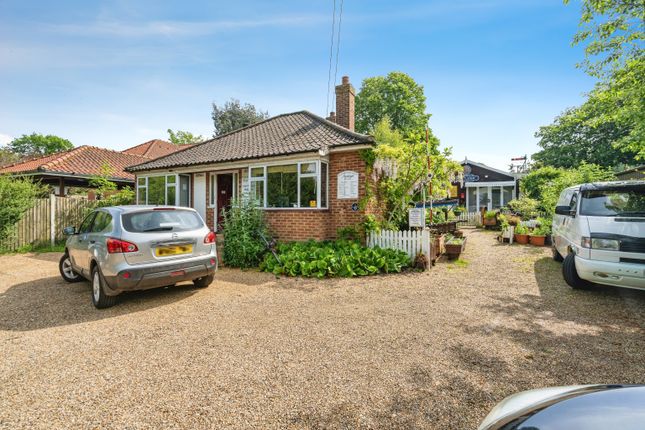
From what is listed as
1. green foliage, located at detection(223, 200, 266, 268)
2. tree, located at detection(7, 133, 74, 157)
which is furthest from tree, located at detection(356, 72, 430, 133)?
tree, located at detection(7, 133, 74, 157)

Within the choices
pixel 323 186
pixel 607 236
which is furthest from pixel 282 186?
pixel 607 236

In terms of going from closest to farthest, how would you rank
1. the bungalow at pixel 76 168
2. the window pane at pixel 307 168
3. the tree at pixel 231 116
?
the window pane at pixel 307 168 → the bungalow at pixel 76 168 → the tree at pixel 231 116

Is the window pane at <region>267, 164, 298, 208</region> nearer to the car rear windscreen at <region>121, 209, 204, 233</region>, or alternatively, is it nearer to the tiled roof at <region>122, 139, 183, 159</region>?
the car rear windscreen at <region>121, 209, 204, 233</region>

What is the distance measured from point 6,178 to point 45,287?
25.1 ft

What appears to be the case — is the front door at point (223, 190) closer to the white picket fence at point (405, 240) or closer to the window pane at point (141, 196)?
the window pane at point (141, 196)

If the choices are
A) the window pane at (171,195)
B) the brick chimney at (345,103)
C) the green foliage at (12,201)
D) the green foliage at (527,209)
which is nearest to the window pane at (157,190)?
the window pane at (171,195)

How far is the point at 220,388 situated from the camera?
275 centimetres

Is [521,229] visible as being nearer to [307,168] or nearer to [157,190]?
[307,168]

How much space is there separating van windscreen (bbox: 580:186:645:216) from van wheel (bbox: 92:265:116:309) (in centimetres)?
816

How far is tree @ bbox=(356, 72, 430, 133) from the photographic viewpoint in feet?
106

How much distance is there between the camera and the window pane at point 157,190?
13094 millimetres

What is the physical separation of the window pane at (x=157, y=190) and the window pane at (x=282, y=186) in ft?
18.8

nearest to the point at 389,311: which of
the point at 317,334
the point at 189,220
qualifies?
the point at 317,334

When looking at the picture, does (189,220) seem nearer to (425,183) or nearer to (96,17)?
(96,17)
